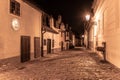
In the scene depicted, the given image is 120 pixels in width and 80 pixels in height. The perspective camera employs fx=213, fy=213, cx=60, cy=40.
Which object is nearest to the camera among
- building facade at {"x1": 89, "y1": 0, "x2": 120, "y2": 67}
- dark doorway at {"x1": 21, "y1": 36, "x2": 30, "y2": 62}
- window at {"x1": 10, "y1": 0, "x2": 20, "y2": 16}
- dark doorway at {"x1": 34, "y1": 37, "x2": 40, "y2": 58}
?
building facade at {"x1": 89, "y1": 0, "x2": 120, "y2": 67}

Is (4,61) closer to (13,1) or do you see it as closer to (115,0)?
(13,1)

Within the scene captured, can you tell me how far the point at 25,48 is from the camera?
17.1m

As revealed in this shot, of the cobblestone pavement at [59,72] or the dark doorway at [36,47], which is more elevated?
the dark doorway at [36,47]

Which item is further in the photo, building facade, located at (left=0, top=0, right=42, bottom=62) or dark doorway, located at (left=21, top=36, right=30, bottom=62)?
dark doorway, located at (left=21, top=36, right=30, bottom=62)

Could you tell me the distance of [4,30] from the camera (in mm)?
12969

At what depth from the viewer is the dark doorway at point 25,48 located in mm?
16500

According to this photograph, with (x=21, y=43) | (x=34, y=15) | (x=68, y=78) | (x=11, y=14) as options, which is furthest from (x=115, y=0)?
(x=34, y=15)

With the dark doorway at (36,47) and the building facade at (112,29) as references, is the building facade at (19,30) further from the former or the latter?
the building facade at (112,29)

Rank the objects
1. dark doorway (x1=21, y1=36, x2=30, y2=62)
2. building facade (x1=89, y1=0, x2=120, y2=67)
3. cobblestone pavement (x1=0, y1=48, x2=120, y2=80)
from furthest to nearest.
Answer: dark doorway (x1=21, y1=36, x2=30, y2=62)
building facade (x1=89, y1=0, x2=120, y2=67)
cobblestone pavement (x1=0, y1=48, x2=120, y2=80)

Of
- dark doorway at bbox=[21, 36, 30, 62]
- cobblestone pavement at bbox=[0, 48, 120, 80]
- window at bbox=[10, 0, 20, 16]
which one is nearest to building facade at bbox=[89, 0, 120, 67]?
cobblestone pavement at bbox=[0, 48, 120, 80]

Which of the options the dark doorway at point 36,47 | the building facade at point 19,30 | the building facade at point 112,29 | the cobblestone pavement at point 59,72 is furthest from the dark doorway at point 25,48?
the building facade at point 112,29

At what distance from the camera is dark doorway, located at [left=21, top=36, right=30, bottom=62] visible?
1650 cm

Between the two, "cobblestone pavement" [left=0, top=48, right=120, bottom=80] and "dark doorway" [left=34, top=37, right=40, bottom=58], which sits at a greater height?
"dark doorway" [left=34, top=37, right=40, bottom=58]

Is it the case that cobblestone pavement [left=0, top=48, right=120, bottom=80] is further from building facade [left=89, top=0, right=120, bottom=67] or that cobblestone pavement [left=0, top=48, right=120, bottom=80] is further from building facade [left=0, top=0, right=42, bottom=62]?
building facade [left=0, top=0, right=42, bottom=62]
